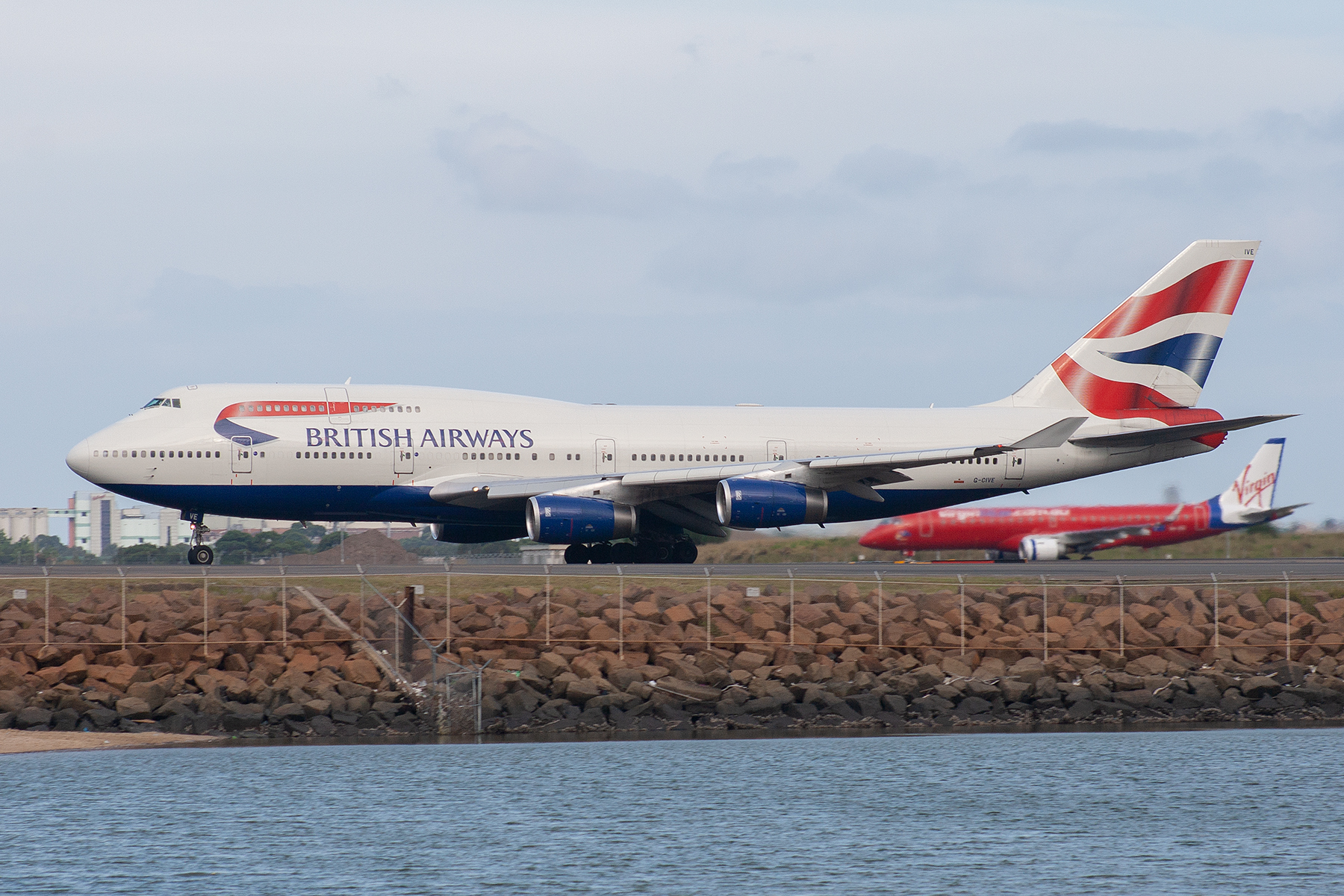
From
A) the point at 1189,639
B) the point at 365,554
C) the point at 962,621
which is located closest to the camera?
the point at 962,621

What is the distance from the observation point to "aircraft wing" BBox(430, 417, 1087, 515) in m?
36.6

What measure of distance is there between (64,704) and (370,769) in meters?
6.13

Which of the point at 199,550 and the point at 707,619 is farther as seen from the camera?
the point at 199,550

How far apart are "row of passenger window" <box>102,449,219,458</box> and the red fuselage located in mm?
23775

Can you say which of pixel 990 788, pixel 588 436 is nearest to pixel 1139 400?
pixel 588 436

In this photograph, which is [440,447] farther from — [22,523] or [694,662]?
[22,523]

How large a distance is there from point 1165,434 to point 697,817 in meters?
22.0

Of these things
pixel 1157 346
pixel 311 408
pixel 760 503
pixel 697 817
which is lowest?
pixel 697 817

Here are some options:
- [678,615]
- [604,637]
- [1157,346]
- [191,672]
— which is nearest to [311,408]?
[191,672]

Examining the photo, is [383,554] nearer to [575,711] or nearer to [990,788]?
[575,711]

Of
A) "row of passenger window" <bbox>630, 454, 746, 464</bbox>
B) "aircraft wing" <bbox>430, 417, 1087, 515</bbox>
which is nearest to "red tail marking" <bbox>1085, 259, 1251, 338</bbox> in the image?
"aircraft wing" <bbox>430, 417, 1087, 515</bbox>

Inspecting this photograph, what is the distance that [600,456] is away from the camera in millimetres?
38781

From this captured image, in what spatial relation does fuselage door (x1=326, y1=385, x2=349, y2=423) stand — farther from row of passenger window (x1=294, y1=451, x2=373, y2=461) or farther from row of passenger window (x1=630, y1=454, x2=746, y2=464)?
row of passenger window (x1=630, y1=454, x2=746, y2=464)

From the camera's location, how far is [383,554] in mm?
47031
